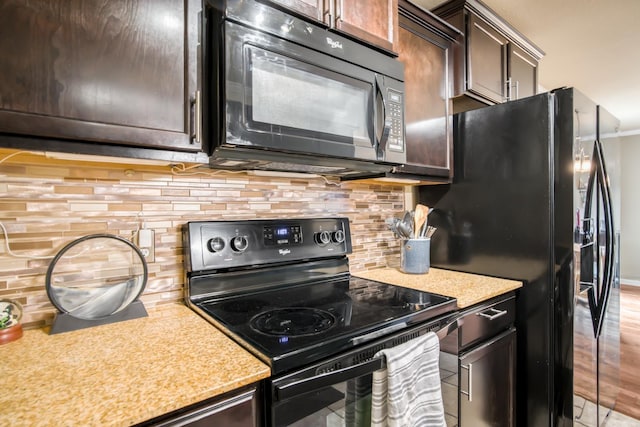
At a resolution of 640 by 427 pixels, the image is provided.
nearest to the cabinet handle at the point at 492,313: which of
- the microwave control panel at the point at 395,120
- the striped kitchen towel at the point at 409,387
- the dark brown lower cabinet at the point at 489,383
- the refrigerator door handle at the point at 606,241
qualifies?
the dark brown lower cabinet at the point at 489,383

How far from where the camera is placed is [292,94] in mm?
1070

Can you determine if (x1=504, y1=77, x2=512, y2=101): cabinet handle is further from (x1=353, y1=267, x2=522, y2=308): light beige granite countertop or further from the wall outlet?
the wall outlet

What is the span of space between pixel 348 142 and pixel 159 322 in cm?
87

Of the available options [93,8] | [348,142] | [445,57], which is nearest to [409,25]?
[445,57]

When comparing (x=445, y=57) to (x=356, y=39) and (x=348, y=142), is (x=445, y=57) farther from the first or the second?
(x=348, y=142)

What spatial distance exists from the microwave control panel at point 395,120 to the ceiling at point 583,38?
923 mm

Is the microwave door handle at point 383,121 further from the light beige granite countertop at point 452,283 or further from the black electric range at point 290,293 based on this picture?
the light beige granite countertop at point 452,283

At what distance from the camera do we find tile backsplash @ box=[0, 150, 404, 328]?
3.17 feet

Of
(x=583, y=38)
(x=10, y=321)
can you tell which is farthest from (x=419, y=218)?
(x=583, y=38)

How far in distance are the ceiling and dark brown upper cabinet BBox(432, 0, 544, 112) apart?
10 cm

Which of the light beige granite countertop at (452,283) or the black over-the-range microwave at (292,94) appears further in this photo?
the light beige granite countertop at (452,283)

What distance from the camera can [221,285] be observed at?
125 cm

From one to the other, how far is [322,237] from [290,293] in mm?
312

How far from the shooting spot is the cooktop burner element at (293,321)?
3.07 feet
